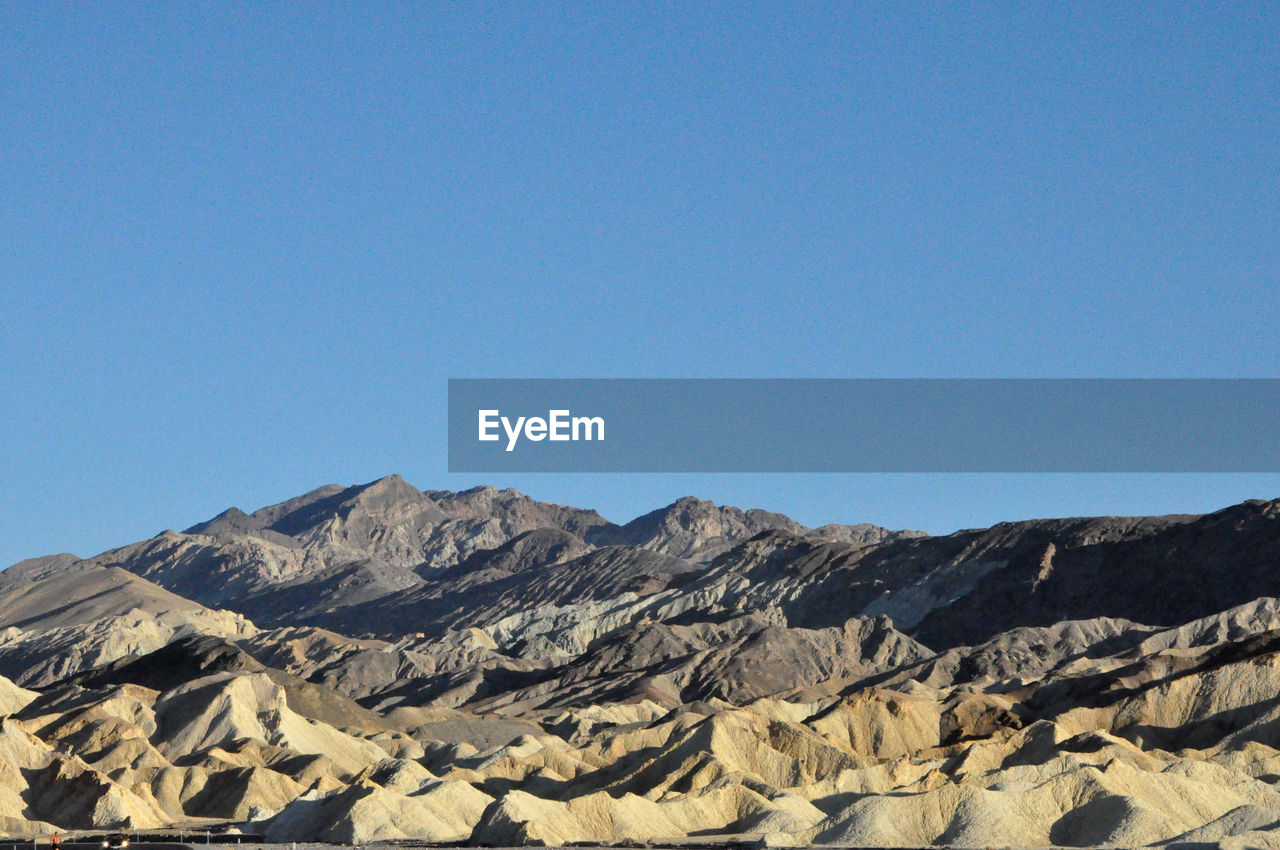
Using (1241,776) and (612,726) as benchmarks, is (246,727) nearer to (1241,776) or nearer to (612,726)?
(612,726)

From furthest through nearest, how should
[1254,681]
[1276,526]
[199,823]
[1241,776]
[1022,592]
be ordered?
[1022,592]
[1276,526]
[1254,681]
[199,823]
[1241,776]

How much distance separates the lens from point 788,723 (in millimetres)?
96312

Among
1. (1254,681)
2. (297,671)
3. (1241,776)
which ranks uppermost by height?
(297,671)

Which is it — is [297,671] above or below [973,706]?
above

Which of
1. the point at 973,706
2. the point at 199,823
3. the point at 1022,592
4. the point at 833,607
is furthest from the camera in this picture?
the point at 833,607

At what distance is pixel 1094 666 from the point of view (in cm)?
12519

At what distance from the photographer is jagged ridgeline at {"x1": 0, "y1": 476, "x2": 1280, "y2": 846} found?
67312 mm

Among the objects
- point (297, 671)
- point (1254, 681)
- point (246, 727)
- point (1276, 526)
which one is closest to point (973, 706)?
point (1254, 681)

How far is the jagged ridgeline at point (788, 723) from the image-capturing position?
221ft

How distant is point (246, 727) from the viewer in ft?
368

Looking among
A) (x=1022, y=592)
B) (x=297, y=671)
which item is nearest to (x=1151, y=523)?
(x=1022, y=592)

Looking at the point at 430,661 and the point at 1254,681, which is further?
the point at 430,661

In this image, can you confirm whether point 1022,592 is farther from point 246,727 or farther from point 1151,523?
point 246,727

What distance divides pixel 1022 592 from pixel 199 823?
357 feet
